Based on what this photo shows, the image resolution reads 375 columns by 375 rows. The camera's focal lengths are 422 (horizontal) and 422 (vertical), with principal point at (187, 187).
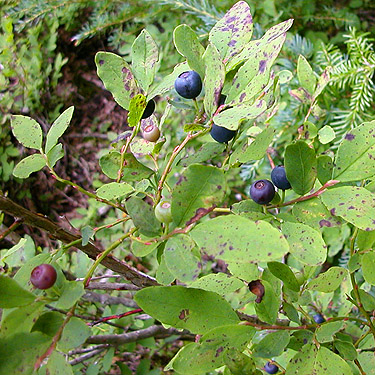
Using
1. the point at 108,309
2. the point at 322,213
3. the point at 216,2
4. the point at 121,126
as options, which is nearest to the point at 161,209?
the point at 322,213

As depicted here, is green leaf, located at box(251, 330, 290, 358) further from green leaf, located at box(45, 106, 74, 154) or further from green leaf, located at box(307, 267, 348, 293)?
green leaf, located at box(45, 106, 74, 154)

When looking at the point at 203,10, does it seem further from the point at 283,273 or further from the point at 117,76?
the point at 283,273

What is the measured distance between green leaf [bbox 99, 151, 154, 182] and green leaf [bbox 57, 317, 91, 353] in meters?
0.21

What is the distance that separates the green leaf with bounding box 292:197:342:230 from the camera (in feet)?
1.50

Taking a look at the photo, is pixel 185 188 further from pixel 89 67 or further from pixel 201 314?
pixel 89 67

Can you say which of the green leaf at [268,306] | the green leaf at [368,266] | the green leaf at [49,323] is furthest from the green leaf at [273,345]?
the green leaf at [49,323]

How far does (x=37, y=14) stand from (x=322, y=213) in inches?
A: 71.5

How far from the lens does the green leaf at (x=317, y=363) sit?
471 mm

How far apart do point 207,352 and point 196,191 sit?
0.56ft

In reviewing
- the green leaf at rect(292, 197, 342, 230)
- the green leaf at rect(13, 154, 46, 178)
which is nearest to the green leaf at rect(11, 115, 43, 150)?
the green leaf at rect(13, 154, 46, 178)

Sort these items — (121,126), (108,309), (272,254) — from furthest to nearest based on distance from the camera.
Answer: (121,126) < (108,309) < (272,254)

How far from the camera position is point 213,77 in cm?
44

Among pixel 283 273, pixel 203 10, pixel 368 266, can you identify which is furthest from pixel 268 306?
pixel 203 10

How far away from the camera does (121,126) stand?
8.32 feet
